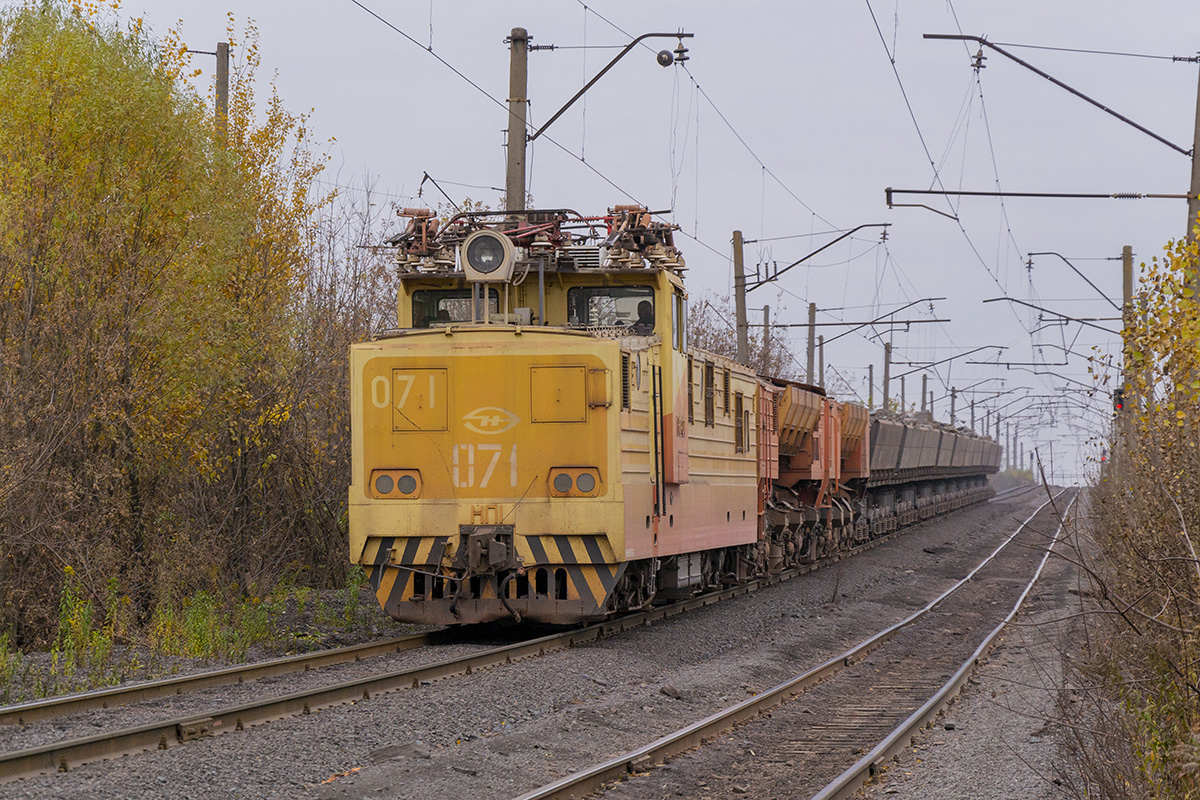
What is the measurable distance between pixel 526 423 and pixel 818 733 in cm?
399

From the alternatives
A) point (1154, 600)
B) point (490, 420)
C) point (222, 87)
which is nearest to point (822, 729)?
point (1154, 600)

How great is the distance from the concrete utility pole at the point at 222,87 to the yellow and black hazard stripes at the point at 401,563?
320 inches

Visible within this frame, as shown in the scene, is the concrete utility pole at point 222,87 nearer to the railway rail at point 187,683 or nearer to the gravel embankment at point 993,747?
the railway rail at point 187,683

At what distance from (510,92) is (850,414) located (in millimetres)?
14897

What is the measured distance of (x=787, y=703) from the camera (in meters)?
11.0

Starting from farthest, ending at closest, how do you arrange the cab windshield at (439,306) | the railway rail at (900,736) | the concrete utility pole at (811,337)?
the concrete utility pole at (811,337)
the cab windshield at (439,306)
the railway rail at (900,736)

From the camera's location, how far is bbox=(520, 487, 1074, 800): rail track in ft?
24.9

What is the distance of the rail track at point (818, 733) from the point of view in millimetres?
7590

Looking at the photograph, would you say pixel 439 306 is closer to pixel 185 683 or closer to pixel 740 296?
pixel 185 683

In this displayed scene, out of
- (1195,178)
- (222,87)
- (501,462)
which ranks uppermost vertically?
(222,87)

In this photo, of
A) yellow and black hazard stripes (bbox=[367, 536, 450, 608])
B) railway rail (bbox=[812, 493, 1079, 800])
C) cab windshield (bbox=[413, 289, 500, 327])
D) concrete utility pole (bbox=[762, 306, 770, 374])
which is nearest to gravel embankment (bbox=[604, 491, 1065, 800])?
railway rail (bbox=[812, 493, 1079, 800])

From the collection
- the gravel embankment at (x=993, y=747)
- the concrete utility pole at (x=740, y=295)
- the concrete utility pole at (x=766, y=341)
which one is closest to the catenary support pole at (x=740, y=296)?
the concrete utility pole at (x=740, y=295)

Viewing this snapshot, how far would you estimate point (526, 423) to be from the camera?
476 inches

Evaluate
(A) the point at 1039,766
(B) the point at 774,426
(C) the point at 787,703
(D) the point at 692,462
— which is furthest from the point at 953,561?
(A) the point at 1039,766
